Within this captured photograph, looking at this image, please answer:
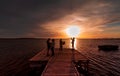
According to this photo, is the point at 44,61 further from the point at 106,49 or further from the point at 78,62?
the point at 106,49

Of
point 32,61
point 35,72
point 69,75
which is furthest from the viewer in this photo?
point 35,72

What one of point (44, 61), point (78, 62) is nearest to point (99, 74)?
point (78, 62)

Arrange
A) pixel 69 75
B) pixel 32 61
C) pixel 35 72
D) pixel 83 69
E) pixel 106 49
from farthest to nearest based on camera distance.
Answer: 1. pixel 106 49
2. pixel 83 69
3. pixel 35 72
4. pixel 32 61
5. pixel 69 75

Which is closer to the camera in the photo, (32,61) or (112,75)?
(32,61)

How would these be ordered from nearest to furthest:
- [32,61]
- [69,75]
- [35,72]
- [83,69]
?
[69,75]
[32,61]
[35,72]
[83,69]

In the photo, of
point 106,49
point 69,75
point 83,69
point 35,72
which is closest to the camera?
point 69,75

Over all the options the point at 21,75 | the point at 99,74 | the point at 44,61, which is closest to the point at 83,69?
the point at 99,74

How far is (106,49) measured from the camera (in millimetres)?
63875

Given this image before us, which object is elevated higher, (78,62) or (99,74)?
(78,62)

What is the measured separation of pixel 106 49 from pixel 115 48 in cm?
Answer: 425

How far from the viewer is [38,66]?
1714 centimetres

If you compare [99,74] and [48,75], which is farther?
[99,74]

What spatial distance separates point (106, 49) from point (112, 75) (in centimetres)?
4607

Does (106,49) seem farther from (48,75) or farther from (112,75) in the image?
(48,75)
